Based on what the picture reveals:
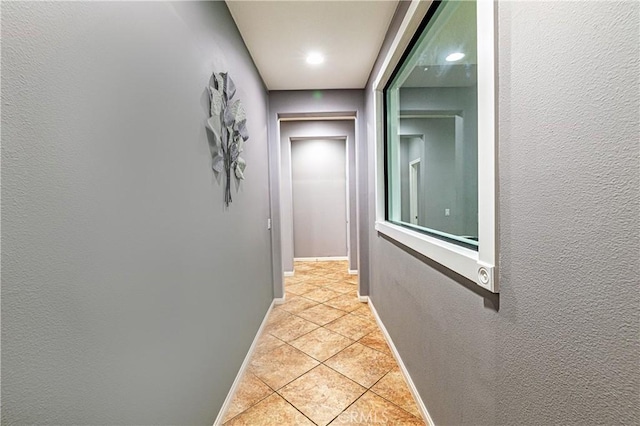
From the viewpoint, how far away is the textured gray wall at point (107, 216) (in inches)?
20.1

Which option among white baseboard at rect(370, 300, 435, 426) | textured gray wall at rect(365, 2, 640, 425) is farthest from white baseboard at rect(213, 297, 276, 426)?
textured gray wall at rect(365, 2, 640, 425)

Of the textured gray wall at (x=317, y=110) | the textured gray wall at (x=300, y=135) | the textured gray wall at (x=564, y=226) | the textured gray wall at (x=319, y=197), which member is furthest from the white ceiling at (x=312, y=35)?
the textured gray wall at (x=319, y=197)

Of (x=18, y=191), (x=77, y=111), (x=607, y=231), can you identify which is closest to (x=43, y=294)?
(x=18, y=191)

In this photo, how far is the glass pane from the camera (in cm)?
118

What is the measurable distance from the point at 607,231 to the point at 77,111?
47.1 inches

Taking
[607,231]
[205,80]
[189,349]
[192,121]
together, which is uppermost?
[205,80]

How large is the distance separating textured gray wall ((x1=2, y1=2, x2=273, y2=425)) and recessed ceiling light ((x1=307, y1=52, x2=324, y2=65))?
3.65 ft

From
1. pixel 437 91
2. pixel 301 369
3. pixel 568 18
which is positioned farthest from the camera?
pixel 301 369

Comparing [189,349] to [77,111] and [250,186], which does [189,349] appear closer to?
[77,111]

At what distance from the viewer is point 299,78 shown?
2807 millimetres

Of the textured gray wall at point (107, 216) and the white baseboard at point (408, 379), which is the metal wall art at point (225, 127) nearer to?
the textured gray wall at point (107, 216)

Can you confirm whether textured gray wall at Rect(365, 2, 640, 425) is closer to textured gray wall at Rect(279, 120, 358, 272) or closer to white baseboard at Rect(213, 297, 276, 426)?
white baseboard at Rect(213, 297, 276, 426)

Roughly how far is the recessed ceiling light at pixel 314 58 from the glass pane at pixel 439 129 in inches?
26.8

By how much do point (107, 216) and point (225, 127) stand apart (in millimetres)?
1021
